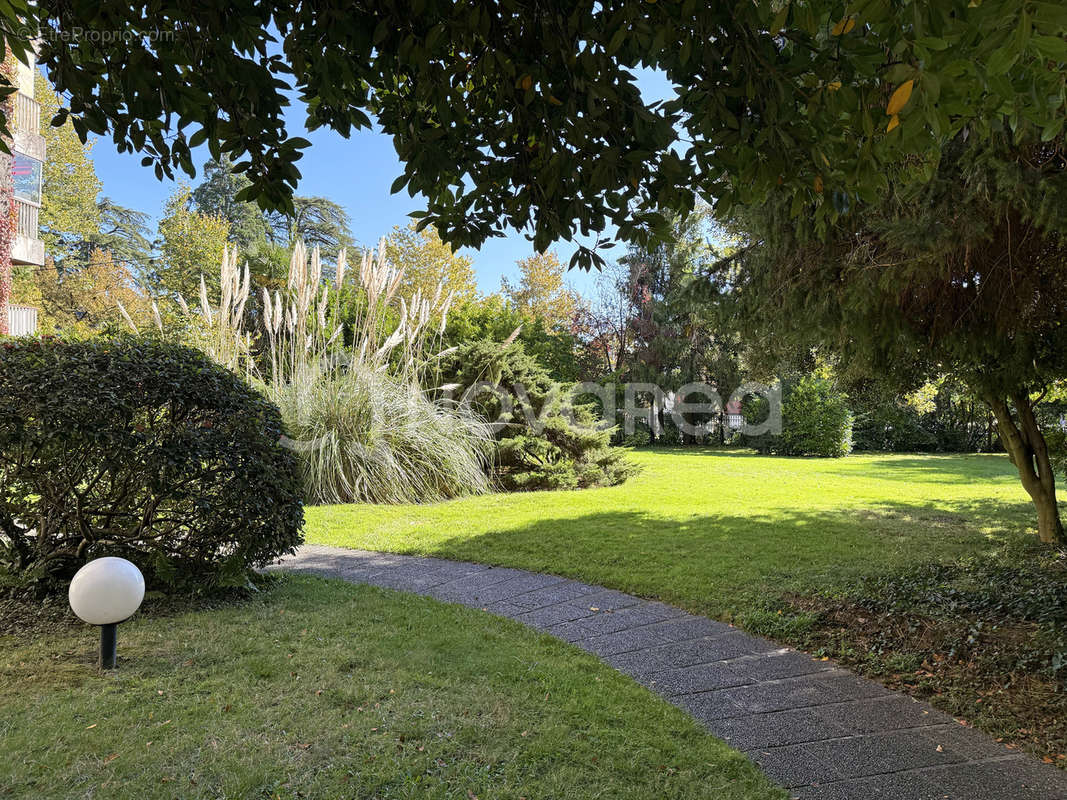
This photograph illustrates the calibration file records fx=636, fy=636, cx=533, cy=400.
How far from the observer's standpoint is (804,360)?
6.01 metres

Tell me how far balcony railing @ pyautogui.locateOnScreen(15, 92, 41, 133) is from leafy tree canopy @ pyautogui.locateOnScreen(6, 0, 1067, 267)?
17333 mm

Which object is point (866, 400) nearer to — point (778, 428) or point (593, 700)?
point (593, 700)

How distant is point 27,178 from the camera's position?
1580 centimetres

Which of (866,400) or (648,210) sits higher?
(648,210)

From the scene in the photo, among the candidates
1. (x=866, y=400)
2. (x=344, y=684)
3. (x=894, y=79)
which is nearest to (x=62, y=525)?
(x=344, y=684)

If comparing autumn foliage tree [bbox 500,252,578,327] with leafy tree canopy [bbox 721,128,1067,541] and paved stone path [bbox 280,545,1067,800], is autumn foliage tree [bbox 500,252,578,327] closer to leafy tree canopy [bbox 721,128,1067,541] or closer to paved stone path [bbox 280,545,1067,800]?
leafy tree canopy [bbox 721,128,1067,541]

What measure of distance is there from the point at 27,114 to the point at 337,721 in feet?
63.2

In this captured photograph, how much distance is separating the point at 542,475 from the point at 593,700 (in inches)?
270

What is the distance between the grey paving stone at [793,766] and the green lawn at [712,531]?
1.60 meters

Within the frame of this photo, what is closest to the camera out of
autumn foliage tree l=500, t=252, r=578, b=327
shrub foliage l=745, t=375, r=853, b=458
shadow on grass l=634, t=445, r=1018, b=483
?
shadow on grass l=634, t=445, r=1018, b=483

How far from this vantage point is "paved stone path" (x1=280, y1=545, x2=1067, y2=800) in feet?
7.41

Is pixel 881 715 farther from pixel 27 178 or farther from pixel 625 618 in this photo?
pixel 27 178

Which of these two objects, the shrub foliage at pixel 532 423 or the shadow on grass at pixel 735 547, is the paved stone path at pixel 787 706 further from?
the shrub foliage at pixel 532 423

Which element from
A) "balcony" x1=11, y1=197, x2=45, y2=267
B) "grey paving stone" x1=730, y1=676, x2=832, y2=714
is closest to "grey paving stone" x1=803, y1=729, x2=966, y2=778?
"grey paving stone" x1=730, y1=676, x2=832, y2=714
